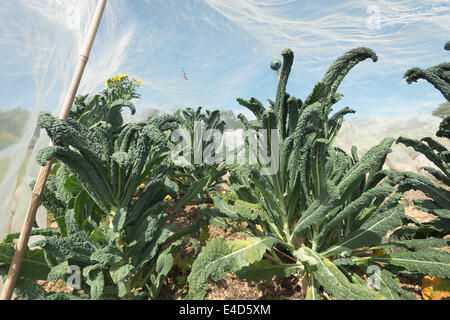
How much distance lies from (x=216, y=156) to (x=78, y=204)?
2.12 meters

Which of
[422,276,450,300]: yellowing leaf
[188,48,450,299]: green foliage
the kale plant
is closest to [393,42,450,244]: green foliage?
[188,48,450,299]: green foliage

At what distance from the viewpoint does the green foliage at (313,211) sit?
1042 millimetres

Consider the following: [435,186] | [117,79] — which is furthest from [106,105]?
[435,186]

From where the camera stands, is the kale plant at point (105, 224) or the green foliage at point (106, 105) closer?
the kale plant at point (105, 224)

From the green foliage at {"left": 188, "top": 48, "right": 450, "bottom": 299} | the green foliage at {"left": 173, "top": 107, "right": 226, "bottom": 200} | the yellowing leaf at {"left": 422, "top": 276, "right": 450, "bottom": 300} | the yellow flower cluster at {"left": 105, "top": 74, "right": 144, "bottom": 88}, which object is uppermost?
the yellow flower cluster at {"left": 105, "top": 74, "right": 144, "bottom": 88}

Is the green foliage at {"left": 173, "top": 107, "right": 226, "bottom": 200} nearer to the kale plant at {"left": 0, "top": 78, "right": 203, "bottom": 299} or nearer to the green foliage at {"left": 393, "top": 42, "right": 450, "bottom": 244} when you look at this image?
the kale plant at {"left": 0, "top": 78, "right": 203, "bottom": 299}

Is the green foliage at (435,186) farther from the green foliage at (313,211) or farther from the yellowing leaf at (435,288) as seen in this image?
the yellowing leaf at (435,288)

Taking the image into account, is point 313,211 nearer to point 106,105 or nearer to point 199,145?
point 199,145

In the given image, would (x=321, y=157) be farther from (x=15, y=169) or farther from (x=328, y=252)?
(x=15, y=169)

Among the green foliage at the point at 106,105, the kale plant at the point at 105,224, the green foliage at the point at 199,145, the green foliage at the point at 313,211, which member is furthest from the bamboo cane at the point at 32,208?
the green foliage at the point at 199,145

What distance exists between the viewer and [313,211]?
1183 millimetres

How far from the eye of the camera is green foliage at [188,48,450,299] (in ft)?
3.42

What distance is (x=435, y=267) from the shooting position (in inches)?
42.3
